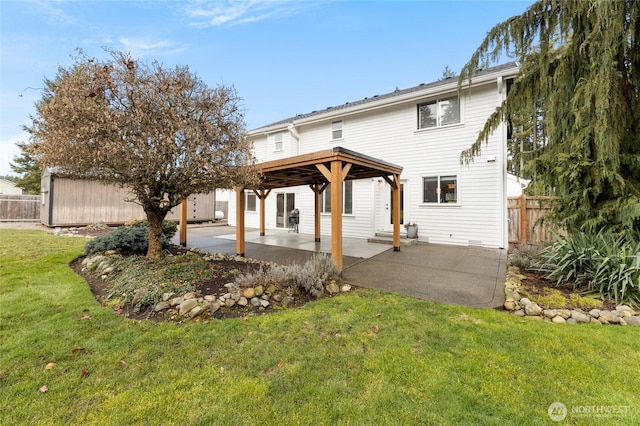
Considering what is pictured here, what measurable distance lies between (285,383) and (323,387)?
337 mm

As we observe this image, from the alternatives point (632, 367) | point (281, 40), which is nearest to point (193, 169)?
point (632, 367)

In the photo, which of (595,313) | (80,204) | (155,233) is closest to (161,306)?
(155,233)

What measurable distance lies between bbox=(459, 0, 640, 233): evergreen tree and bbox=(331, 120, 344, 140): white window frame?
6.48 metres

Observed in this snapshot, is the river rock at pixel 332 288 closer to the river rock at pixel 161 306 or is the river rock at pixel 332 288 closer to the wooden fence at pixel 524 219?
the river rock at pixel 161 306

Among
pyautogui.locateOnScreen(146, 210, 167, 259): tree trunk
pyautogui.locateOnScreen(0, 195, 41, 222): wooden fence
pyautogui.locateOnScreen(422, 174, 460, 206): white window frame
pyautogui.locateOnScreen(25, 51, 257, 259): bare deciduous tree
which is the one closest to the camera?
pyautogui.locateOnScreen(25, 51, 257, 259): bare deciduous tree

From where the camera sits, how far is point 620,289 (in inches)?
159

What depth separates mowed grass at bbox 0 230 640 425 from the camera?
197 centimetres

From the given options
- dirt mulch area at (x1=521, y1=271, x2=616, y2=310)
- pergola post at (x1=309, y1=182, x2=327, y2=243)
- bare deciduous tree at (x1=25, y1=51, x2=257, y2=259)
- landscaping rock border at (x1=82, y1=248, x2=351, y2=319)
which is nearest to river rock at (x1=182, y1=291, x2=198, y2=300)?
landscaping rock border at (x1=82, y1=248, x2=351, y2=319)

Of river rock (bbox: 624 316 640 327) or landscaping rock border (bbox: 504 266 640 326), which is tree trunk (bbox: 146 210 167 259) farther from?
river rock (bbox: 624 316 640 327)

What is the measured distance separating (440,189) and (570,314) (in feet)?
20.6

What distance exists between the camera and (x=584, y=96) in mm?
4672

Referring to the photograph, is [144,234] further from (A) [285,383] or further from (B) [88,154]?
(A) [285,383]

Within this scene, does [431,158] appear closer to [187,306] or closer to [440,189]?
[440,189]

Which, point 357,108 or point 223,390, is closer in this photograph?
point 223,390
